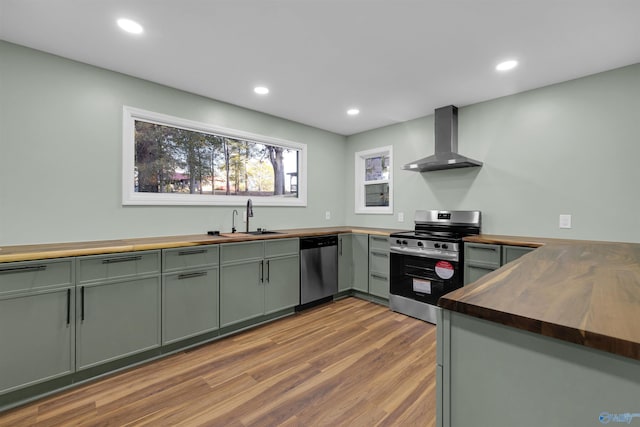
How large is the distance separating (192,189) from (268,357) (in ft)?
6.46

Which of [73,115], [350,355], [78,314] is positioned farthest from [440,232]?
[73,115]

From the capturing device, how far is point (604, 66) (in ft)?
8.34

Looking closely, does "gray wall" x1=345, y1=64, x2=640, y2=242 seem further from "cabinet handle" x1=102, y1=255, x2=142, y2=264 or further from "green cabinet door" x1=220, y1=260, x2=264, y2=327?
"cabinet handle" x1=102, y1=255, x2=142, y2=264

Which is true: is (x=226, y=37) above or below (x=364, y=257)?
above

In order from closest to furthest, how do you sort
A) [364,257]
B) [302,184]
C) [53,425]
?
[53,425], [364,257], [302,184]

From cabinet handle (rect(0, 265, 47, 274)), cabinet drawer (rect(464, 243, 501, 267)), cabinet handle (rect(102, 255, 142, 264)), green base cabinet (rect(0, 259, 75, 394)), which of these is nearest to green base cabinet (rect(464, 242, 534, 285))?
cabinet drawer (rect(464, 243, 501, 267))

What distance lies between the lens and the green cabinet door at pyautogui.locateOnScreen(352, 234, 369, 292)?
12.7 feet

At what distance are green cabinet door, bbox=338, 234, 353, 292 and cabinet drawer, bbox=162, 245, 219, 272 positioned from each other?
1.75 meters

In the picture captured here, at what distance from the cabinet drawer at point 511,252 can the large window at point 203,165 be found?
258 centimetres

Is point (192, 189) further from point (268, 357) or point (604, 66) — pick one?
point (604, 66)

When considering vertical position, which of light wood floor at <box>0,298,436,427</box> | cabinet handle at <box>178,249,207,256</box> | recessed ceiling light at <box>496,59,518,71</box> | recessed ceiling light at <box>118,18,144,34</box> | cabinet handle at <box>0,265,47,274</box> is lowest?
light wood floor at <box>0,298,436,427</box>

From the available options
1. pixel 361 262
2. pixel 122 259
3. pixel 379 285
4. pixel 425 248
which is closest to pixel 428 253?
pixel 425 248

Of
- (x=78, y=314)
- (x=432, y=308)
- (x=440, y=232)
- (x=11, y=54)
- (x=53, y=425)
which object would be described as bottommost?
(x=53, y=425)

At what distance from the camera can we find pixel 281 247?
321 centimetres
